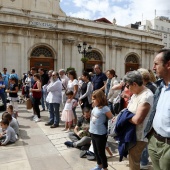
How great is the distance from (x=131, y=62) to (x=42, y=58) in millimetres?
13028

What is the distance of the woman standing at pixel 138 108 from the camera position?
2732mm

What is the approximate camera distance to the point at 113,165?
4.12m

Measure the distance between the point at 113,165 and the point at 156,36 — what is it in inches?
1224

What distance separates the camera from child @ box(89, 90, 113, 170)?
3652 millimetres

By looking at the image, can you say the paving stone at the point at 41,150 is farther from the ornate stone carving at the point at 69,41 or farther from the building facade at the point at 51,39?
the ornate stone carving at the point at 69,41

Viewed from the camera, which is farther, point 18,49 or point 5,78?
point 18,49

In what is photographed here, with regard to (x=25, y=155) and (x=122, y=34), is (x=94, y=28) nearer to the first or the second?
(x=122, y=34)

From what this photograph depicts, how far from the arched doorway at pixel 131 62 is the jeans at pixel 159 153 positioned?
26983 mm

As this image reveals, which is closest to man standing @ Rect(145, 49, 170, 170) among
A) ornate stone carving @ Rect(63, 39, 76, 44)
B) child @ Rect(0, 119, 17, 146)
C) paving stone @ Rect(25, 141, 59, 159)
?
paving stone @ Rect(25, 141, 59, 159)

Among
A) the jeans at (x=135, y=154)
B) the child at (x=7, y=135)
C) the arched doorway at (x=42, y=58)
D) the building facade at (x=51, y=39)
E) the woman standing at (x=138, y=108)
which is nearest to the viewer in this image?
the woman standing at (x=138, y=108)

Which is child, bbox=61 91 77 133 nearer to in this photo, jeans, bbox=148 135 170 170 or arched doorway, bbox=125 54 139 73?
jeans, bbox=148 135 170 170

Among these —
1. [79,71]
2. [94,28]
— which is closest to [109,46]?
[94,28]

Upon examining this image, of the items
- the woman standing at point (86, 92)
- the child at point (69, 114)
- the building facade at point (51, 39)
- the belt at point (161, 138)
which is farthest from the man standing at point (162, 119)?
the building facade at point (51, 39)

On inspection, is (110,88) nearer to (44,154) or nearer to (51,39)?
(44,154)
